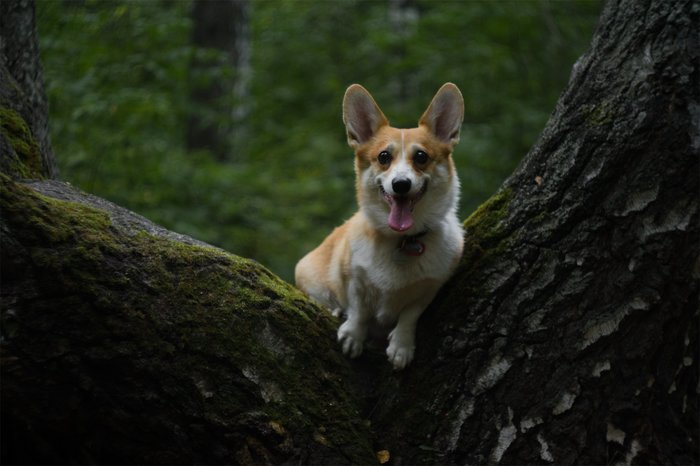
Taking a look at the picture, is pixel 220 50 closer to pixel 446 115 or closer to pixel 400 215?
pixel 446 115

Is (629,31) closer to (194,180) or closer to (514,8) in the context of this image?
(194,180)

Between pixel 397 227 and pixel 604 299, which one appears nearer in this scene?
pixel 604 299

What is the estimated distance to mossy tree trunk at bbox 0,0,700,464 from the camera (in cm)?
275

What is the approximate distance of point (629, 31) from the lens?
119 inches

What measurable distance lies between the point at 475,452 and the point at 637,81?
6.09ft

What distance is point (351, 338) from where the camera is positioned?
140 inches

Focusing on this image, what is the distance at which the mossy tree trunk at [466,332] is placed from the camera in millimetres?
2752

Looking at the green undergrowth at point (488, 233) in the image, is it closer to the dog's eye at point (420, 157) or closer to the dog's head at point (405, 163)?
the dog's head at point (405, 163)

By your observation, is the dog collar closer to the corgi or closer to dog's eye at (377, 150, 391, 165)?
the corgi

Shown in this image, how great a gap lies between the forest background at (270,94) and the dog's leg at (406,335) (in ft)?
12.1

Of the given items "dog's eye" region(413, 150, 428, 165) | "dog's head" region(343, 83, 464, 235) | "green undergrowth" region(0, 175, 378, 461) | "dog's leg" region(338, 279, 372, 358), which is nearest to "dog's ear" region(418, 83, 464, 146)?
"dog's head" region(343, 83, 464, 235)

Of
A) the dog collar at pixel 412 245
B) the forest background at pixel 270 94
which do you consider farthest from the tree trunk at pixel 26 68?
the dog collar at pixel 412 245

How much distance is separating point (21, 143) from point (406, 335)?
229 centimetres

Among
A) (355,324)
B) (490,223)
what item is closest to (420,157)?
(490,223)
